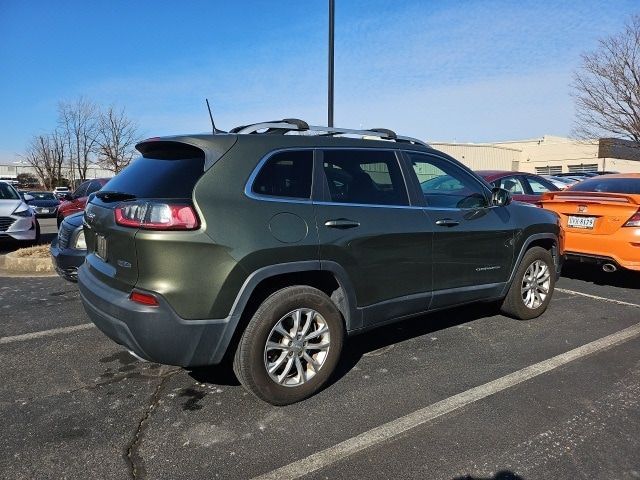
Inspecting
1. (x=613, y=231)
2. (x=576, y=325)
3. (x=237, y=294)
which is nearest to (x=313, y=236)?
(x=237, y=294)

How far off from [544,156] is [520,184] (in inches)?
1776

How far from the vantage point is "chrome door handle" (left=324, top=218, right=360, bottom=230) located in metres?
3.33

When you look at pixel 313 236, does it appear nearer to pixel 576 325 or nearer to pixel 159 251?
pixel 159 251

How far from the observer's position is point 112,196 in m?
3.40

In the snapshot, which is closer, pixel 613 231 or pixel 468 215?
pixel 468 215

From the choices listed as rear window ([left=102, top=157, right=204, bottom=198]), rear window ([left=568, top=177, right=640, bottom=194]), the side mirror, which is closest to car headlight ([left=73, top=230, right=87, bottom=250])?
rear window ([left=102, top=157, right=204, bottom=198])

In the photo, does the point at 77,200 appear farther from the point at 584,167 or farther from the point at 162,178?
the point at 584,167

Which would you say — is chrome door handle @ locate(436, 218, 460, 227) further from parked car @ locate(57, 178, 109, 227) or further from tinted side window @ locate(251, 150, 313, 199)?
parked car @ locate(57, 178, 109, 227)

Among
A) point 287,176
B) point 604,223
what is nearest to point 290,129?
point 287,176

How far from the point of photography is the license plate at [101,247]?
3273 millimetres

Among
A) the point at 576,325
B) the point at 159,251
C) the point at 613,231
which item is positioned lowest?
the point at 576,325

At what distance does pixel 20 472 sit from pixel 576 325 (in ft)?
15.6

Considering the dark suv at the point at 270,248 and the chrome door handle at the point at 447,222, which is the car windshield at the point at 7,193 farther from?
the chrome door handle at the point at 447,222

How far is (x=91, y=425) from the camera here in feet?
9.80
